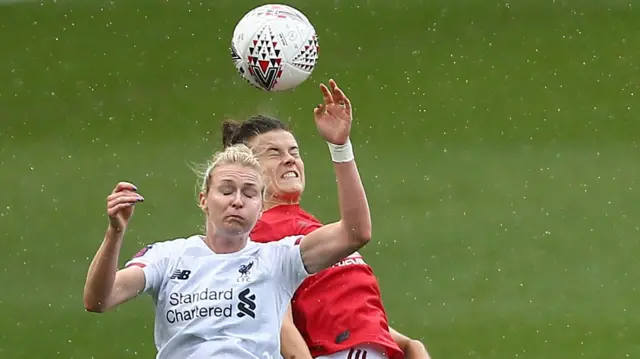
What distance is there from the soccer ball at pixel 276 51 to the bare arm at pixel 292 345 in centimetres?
152

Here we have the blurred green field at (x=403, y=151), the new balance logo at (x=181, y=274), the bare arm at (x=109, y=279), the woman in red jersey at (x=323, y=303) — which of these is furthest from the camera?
the blurred green field at (x=403, y=151)

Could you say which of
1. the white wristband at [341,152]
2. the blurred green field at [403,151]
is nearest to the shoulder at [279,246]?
the white wristband at [341,152]

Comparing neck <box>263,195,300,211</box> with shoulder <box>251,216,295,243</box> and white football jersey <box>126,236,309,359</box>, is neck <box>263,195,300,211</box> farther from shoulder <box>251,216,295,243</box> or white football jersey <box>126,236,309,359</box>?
white football jersey <box>126,236,309,359</box>

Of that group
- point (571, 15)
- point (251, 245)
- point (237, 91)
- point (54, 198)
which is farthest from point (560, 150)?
point (251, 245)

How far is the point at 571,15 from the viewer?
480 inches

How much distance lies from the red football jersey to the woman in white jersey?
58cm

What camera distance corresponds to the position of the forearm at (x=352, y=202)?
4.94m

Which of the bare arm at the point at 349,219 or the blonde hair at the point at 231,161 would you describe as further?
the blonde hair at the point at 231,161

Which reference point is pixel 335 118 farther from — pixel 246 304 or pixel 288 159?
pixel 288 159

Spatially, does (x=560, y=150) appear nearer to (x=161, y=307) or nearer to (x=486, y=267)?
(x=486, y=267)

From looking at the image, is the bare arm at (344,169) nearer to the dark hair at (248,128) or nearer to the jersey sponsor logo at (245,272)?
the jersey sponsor logo at (245,272)

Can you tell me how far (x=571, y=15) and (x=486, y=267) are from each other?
3913mm

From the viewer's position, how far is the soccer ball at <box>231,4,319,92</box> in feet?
21.7

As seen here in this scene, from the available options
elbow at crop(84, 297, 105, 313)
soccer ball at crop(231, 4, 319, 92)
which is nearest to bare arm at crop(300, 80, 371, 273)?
elbow at crop(84, 297, 105, 313)
